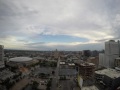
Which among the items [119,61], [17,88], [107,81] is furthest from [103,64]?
[17,88]

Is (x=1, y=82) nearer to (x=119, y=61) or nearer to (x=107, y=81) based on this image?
(x=107, y=81)

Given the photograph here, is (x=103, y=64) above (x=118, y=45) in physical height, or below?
below

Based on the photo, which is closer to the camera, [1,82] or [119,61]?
[1,82]

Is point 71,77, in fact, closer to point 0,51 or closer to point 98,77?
point 98,77

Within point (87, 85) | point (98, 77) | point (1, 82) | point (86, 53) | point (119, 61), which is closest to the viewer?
point (87, 85)

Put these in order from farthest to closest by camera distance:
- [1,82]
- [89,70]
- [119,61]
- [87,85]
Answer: [119,61] < [89,70] < [1,82] < [87,85]

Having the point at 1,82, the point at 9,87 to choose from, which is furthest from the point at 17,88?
the point at 1,82

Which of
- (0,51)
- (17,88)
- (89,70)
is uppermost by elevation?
(0,51)
